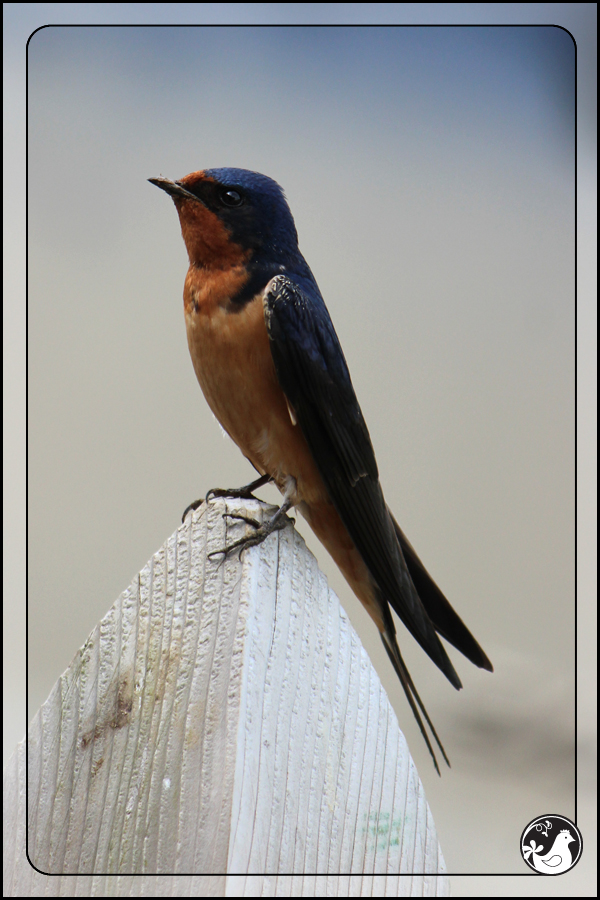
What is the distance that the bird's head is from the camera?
5.67 ft

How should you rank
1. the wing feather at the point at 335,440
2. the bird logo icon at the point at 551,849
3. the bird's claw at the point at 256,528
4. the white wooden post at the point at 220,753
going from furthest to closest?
the wing feather at the point at 335,440, the bird logo icon at the point at 551,849, the bird's claw at the point at 256,528, the white wooden post at the point at 220,753

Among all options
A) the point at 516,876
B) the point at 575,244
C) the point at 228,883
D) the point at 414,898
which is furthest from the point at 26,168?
the point at 516,876

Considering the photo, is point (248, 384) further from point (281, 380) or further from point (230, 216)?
point (230, 216)

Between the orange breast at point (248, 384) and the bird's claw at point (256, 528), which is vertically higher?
the orange breast at point (248, 384)

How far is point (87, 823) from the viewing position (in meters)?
1.03

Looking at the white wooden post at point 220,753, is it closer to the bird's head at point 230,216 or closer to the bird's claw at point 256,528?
the bird's claw at point 256,528

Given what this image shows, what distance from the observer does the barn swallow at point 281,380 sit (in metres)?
1.73

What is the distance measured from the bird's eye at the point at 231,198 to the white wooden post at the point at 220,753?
3.03 feet

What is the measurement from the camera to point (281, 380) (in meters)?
1.72

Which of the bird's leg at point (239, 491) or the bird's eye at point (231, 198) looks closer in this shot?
the bird's leg at point (239, 491)

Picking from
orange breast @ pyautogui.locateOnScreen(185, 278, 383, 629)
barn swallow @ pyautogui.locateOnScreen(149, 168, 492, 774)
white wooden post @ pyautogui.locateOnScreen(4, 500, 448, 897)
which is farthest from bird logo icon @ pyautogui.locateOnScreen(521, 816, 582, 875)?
orange breast @ pyautogui.locateOnScreen(185, 278, 383, 629)

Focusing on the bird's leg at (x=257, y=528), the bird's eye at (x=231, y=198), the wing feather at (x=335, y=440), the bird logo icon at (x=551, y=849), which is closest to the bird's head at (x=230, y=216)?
the bird's eye at (x=231, y=198)

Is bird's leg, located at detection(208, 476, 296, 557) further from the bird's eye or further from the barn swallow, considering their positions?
the bird's eye

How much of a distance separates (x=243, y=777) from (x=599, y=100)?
52.8 inches
